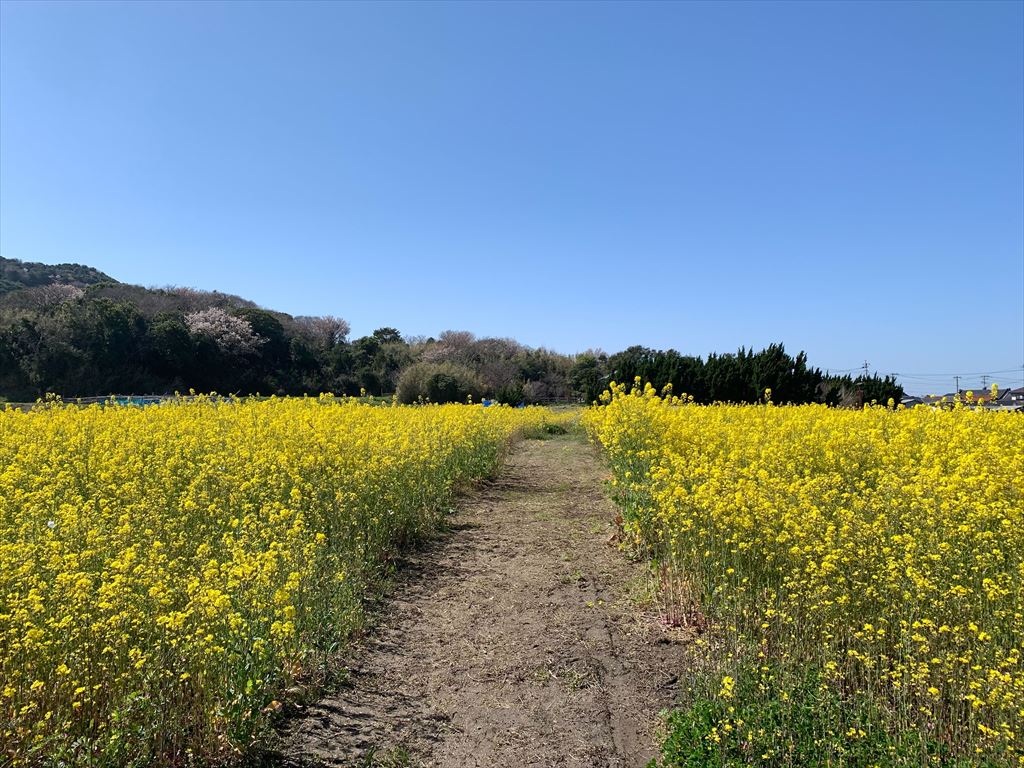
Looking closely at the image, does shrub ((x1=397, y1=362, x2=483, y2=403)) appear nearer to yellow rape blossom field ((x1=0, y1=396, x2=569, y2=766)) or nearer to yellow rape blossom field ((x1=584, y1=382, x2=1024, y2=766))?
yellow rape blossom field ((x1=0, y1=396, x2=569, y2=766))

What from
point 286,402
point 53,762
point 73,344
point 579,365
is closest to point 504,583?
point 53,762

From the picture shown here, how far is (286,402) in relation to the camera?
1192 cm

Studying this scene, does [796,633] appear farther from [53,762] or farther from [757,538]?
[53,762]

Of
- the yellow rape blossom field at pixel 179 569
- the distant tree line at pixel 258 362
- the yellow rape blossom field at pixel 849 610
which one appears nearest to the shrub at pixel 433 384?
the distant tree line at pixel 258 362

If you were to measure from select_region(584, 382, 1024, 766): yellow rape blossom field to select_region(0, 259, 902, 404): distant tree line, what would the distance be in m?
20.9

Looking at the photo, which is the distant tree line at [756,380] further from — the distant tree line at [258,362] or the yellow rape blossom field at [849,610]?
the yellow rape blossom field at [849,610]

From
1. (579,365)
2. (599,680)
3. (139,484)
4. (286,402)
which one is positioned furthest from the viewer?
(579,365)

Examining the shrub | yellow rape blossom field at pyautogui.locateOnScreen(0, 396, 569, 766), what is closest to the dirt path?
yellow rape blossom field at pyautogui.locateOnScreen(0, 396, 569, 766)

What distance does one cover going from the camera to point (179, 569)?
11.1 feet

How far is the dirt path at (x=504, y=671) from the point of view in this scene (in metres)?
2.98

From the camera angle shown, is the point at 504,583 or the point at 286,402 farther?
the point at 286,402

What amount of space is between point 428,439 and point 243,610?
5.55 m

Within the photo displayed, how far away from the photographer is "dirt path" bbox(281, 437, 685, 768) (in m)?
2.98

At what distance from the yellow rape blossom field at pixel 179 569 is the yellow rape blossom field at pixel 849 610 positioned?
2.15 metres
